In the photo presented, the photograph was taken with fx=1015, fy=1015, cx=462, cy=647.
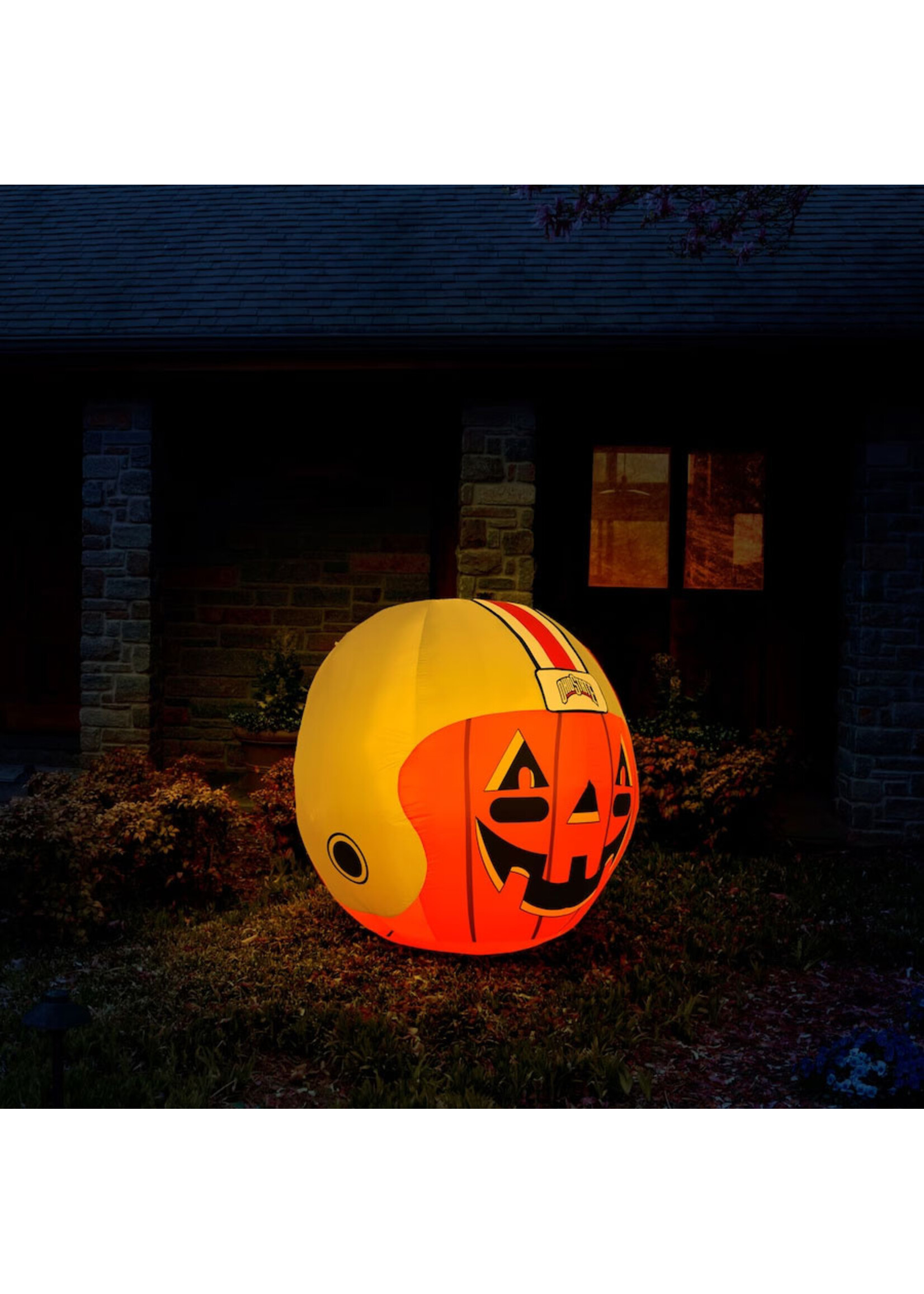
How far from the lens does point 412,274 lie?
7660 millimetres

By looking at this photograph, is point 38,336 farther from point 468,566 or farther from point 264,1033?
point 264,1033

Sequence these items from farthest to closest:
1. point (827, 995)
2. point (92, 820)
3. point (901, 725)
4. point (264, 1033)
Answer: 1. point (901, 725)
2. point (92, 820)
3. point (827, 995)
4. point (264, 1033)

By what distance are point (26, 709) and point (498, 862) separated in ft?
20.1

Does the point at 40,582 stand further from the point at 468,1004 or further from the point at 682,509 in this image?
the point at 468,1004

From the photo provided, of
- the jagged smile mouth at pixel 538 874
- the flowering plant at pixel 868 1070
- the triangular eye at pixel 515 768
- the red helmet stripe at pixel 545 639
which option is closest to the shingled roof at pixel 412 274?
the red helmet stripe at pixel 545 639

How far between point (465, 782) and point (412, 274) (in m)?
4.85

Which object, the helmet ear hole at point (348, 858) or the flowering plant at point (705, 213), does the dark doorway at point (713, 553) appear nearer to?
the flowering plant at point (705, 213)

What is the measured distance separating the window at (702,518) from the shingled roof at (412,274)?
1383 mm

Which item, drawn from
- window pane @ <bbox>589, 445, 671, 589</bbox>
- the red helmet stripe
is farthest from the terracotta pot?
the red helmet stripe

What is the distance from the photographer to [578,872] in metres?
4.39

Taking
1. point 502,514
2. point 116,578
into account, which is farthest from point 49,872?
point 502,514

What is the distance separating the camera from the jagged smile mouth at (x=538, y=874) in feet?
13.8

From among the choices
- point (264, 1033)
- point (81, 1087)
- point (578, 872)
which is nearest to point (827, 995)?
point (578, 872)

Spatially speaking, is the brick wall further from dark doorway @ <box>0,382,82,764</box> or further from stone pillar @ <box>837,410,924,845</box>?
stone pillar @ <box>837,410,924,845</box>
